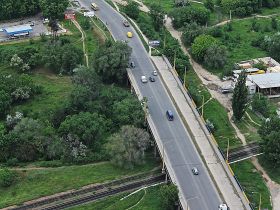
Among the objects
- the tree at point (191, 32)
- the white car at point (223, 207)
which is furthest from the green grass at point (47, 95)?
the white car at point (223, 207)

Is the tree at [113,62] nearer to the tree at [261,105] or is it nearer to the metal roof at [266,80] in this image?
the metal roof at [266,80]

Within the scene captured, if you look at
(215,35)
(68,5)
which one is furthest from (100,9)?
(215,35)

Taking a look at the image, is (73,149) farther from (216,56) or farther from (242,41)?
(242,41)

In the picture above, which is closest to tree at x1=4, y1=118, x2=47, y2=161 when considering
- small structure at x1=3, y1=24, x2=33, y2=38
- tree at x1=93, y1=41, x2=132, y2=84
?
tree at x1=93, y1=41, x2=132, y2=84

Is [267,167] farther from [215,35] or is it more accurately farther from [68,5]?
[68,5]

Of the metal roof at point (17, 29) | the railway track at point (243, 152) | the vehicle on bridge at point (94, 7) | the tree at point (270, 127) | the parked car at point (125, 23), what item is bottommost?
the railway track at point (243, 152)

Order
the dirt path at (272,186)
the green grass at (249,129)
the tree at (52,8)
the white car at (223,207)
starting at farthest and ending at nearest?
the tree at (52,8), the green grass at (249,129), the dirt path at (272,186), the white car at (223,207)

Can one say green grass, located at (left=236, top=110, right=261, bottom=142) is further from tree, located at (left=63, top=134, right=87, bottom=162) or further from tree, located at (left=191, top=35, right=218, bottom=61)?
tree, located at (left=63, top=134, right=87, bottom=162)
